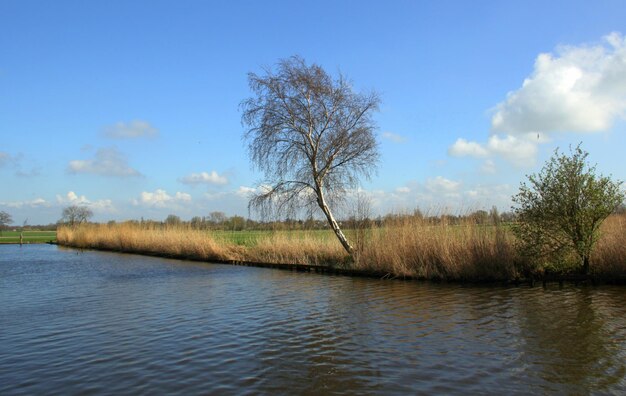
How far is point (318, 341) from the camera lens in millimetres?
8414

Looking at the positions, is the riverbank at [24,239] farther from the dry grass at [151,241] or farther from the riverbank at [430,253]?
the riverbank at [430,253]

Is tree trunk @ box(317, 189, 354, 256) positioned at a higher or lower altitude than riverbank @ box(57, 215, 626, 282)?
higher

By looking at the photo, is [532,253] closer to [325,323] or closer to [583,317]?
[583,317]

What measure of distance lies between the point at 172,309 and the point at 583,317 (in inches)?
370

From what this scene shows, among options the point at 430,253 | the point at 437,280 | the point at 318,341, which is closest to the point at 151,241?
the point at 430,253

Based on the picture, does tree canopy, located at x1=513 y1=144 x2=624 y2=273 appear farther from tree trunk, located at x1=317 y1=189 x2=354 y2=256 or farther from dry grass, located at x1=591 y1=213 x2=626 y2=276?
tree trunk, located at x1=317 y1=189 x2=354 y2=256

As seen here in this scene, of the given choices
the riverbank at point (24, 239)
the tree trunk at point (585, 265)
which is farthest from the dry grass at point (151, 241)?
the tree trunk at point (585, 265)

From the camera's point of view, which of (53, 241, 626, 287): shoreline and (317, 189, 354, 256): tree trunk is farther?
(317, 189, 354, 256): tree trunk

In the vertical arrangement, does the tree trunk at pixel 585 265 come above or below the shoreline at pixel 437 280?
above

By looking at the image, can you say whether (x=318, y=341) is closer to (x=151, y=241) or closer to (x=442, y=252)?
(x=442, y=252)

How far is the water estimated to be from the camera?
621cm

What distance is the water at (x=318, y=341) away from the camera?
20.4ft

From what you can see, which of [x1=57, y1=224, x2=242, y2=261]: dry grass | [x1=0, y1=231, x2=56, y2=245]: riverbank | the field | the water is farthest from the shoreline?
the field

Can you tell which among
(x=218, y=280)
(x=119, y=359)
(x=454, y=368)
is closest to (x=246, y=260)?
(x=218, y=280)
